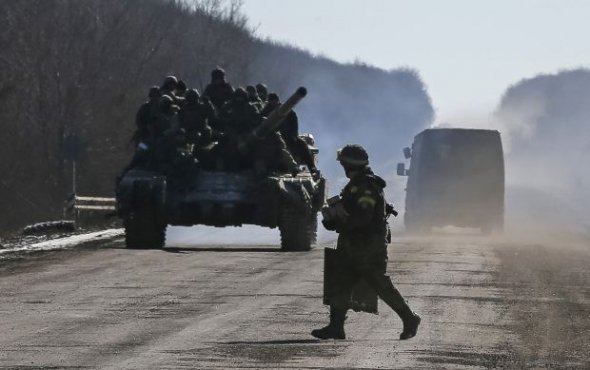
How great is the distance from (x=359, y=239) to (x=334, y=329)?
2.26 ft

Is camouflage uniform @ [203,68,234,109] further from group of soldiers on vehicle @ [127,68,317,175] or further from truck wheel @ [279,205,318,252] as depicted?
truck wheel @ [279,205,318,252]

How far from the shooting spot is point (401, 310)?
13250mm

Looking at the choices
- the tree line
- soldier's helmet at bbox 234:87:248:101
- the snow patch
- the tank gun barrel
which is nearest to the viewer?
the snow patch

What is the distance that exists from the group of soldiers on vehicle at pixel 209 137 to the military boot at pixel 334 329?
42.8 ft

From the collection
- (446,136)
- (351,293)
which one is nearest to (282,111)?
(446,136)

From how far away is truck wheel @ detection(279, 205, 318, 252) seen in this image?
25828 mm

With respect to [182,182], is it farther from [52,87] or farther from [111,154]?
[52,87]

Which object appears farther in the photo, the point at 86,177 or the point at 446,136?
the point at 86,177

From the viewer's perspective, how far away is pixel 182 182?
26094 mm

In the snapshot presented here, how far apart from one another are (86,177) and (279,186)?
23.6 m

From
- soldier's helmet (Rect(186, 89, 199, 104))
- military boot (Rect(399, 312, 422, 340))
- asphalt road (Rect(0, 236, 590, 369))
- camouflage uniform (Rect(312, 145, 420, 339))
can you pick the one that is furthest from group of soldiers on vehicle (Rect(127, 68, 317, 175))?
military boot (Rect(399, 312, 422, 340))

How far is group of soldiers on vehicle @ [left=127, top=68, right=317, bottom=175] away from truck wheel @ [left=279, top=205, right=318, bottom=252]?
2.80ft

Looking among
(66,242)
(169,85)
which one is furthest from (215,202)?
(66,242)

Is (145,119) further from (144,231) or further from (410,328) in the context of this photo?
(410,328)
